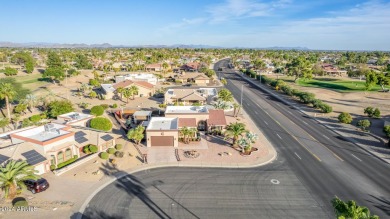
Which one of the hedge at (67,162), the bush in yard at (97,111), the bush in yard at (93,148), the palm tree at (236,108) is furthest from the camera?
the palm tree at (236,108)

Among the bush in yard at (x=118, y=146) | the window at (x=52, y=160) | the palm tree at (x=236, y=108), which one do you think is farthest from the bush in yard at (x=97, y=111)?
the palm tree at (x=236, y=108)

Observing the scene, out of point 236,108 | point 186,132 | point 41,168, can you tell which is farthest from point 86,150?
point 236,108

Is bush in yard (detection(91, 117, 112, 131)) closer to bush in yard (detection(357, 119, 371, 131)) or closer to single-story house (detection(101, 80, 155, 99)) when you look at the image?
single-story house (detection(101, 80, 155, 99))

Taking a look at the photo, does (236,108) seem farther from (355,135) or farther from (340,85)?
(340,85)

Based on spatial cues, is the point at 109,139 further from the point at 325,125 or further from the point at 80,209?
the point at 325,125

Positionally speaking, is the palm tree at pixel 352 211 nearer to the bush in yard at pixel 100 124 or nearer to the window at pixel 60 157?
the window at pixel 60 157
